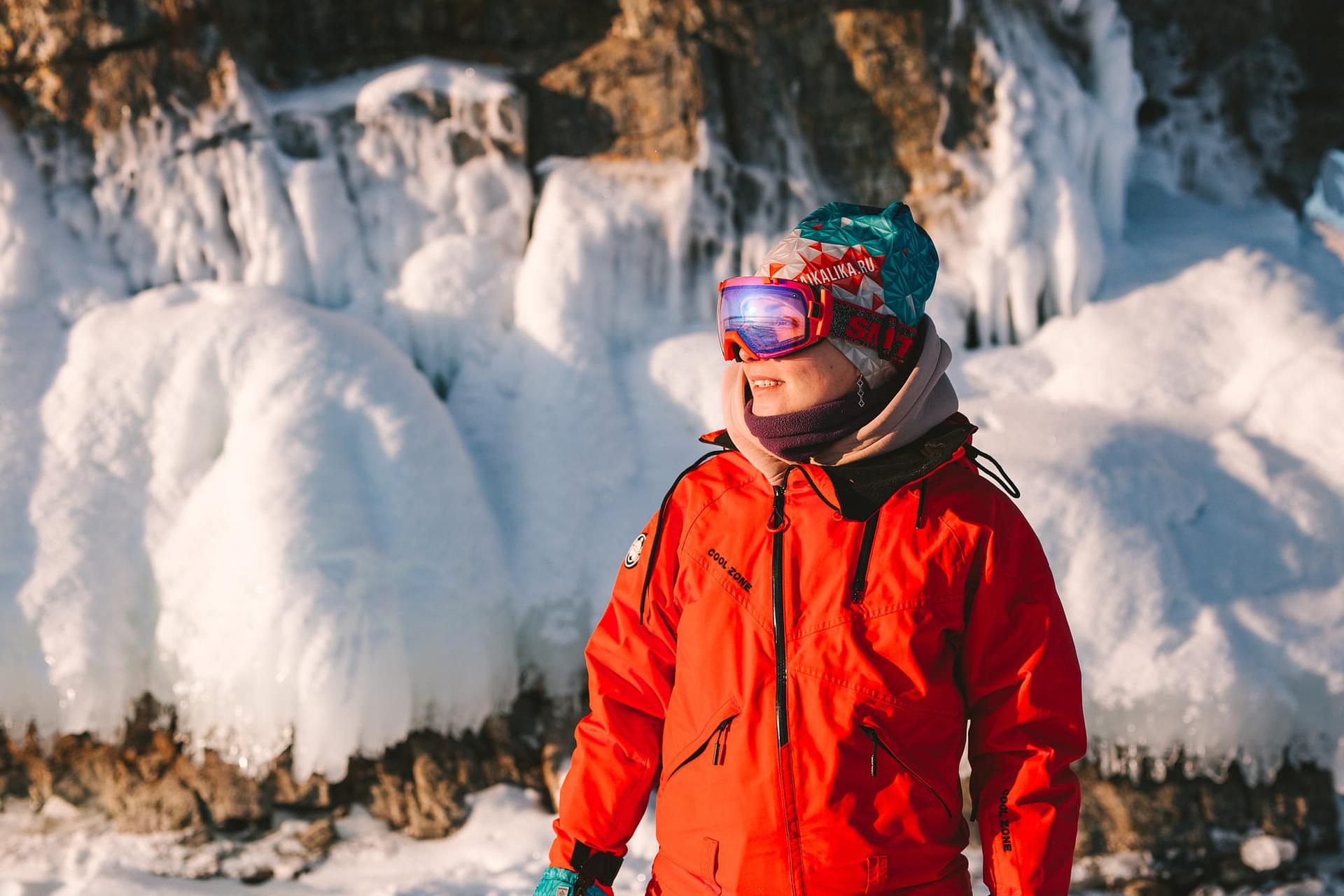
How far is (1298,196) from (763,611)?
6.59 m

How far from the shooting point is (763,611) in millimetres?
1620

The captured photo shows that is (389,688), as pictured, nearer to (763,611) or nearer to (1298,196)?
(763,611)

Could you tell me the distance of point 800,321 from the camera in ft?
5.33

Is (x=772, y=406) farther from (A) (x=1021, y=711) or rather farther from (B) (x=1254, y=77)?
(B) (x=1254, y=77)

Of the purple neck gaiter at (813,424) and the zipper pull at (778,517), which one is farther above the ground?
the purple neck gaiter at (813,424)

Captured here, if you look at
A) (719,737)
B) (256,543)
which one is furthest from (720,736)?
(256,543)

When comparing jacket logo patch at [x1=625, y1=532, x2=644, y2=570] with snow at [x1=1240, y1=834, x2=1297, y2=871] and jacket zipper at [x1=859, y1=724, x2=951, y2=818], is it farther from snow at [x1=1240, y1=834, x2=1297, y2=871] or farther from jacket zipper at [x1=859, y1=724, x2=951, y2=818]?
snow at [x1=1240, y1=834, x2=1297, y2=871]

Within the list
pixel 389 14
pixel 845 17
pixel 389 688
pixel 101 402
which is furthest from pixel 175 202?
pixel 845 17

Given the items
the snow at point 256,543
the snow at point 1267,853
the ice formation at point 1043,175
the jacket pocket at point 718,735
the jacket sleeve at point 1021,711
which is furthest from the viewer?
the ice formation at point 1043,175

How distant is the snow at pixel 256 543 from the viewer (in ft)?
12.3

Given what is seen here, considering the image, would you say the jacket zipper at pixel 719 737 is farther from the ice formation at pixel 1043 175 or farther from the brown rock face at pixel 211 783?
the ice formation at pixel 1043 175

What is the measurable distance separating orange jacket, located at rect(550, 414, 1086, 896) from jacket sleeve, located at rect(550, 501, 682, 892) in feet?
0.04

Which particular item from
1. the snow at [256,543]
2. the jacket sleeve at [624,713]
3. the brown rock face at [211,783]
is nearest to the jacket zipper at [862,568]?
the jacket sleeve at [624,713]

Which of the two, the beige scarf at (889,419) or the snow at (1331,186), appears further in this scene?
the snow at (1331,186)
